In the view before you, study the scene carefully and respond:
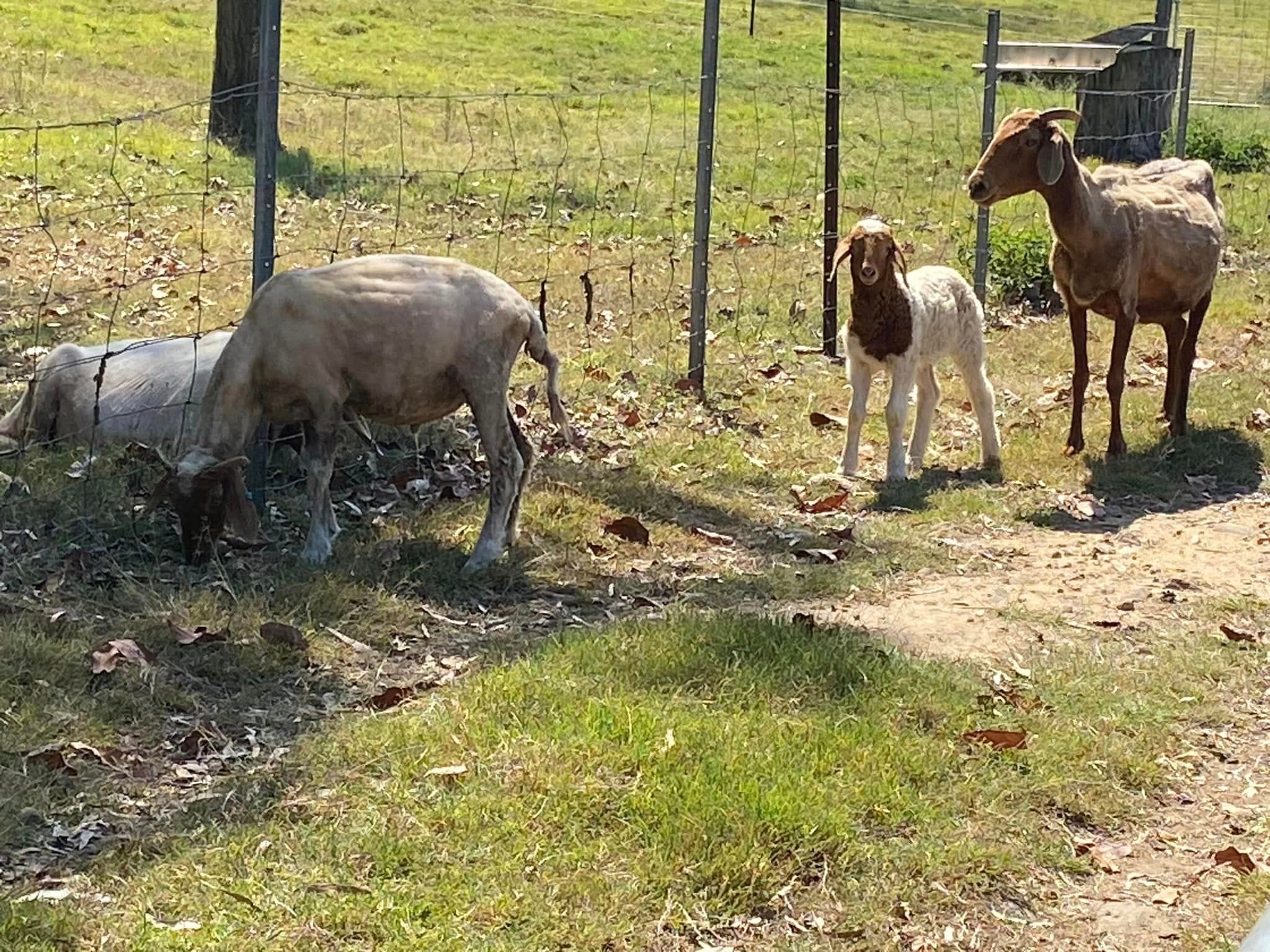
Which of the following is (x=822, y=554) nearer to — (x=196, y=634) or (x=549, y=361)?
(x=549, y=361)

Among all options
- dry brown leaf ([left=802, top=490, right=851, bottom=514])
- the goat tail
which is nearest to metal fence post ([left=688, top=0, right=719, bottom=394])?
dry brown leaf ([left=802, top=490, right=851, bottom=514])

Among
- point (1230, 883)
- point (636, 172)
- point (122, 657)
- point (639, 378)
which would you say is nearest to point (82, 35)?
point (636, 172)

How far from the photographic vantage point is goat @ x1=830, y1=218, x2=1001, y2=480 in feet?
28.6

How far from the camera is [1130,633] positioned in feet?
22.3

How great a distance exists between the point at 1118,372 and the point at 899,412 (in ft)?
5.24

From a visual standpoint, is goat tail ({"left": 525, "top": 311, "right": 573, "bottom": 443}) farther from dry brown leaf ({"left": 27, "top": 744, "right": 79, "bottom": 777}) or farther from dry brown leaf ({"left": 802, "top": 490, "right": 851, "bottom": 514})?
dry brown leaf ({"left": 27, "top": 744, "right": 79, "bottom": 777})

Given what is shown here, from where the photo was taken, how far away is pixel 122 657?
19.0ft

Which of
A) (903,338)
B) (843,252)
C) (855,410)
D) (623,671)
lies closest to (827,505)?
(855,410)

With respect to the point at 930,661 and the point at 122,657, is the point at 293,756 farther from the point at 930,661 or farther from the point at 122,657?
the point at 930,661

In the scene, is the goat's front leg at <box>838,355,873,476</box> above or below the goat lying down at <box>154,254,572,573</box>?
below

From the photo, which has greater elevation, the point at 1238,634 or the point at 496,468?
the point at 496,468

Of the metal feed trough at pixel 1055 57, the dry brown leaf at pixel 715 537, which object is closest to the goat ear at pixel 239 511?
the dry brown leaf at pixel 715 537

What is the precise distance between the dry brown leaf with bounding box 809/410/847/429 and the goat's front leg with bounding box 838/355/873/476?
0.85 metres

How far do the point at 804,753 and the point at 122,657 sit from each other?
90.8 inches
